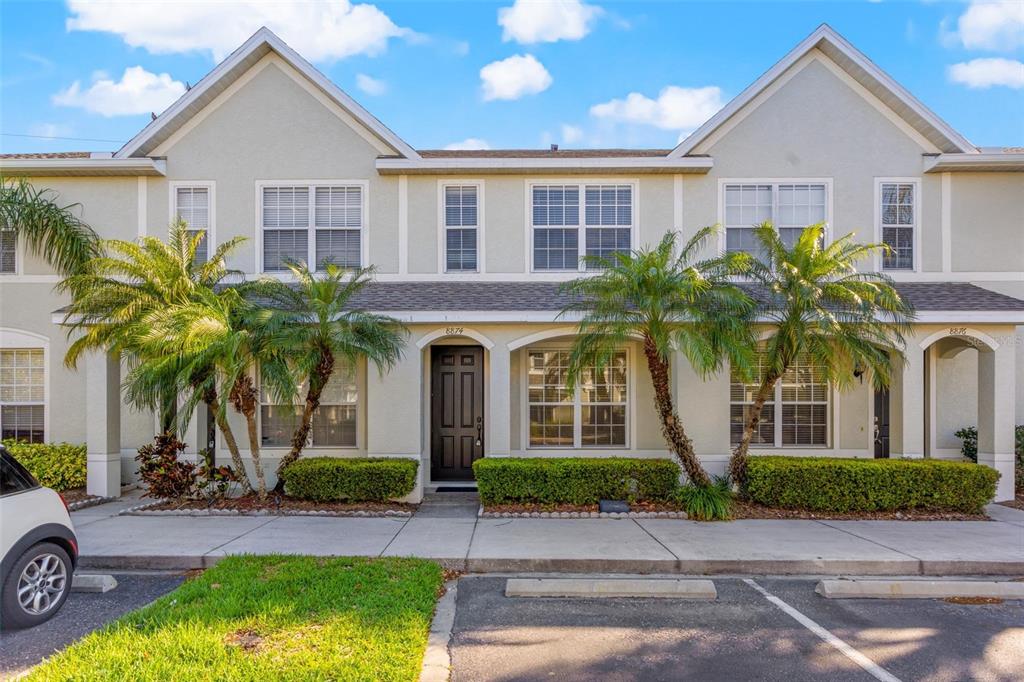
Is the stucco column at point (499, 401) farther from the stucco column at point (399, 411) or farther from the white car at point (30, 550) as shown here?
the white car at point (30, 550)

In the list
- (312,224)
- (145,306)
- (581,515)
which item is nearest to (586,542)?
(581,515)

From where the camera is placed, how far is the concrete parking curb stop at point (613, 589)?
5840 millimetres

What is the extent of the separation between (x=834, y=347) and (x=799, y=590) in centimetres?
465

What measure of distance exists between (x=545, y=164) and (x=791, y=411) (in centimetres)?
691

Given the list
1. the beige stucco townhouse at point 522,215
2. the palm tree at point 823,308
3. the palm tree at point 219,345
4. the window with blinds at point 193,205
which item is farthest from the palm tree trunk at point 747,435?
the window with blinds at point 193,205

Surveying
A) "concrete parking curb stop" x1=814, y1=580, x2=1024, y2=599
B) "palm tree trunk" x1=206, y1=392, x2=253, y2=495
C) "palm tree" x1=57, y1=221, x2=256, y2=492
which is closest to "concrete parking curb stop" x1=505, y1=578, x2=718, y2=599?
"concrete parking curb stop" x1=814, y1=580, x2=1024, y2=599

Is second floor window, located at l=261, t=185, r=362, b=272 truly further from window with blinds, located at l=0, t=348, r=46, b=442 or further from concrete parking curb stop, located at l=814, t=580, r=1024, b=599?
concrete parking curb stop, located at l=814, t=580, r=1024, b=599

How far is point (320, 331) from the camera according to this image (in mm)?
8969

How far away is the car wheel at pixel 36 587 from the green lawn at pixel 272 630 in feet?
2.53

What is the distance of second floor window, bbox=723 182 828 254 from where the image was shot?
1122cm

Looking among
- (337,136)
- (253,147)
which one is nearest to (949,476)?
(337,136)

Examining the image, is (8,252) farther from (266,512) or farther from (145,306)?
(266,512)

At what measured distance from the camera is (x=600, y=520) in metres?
8.59

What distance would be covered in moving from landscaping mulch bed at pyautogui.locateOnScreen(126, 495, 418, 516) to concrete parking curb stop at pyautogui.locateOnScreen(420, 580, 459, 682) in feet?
11.2
